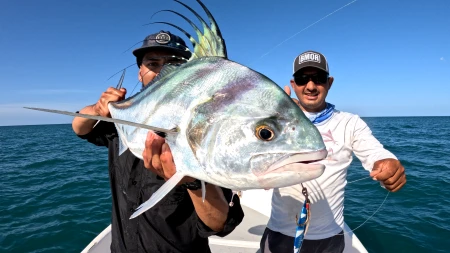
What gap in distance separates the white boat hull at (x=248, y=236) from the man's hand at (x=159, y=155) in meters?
3.38

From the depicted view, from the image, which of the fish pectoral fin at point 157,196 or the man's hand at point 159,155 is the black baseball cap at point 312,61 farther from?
the fish pectoral fin at point 157,196

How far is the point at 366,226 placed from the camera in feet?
23.9

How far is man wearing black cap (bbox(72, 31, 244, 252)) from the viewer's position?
5.70ft

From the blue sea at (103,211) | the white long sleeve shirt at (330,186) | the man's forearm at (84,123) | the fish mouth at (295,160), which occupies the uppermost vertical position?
the man's forearm at (84,123)

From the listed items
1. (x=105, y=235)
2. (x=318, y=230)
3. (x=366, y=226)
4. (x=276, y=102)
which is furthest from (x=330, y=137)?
(x=366, y=226)

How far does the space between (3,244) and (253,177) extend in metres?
8.22

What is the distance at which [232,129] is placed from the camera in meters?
1.23

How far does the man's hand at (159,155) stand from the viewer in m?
1.47

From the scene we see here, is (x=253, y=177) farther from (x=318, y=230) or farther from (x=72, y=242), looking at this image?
(x=72, y=242)

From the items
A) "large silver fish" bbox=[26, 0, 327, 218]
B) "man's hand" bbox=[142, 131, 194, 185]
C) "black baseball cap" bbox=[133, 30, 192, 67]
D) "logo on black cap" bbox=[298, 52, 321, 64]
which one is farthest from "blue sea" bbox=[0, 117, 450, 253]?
"man's hand" bbox=[142, 131, 194, 185]

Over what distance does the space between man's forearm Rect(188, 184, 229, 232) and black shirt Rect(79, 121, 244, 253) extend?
0.21 feet

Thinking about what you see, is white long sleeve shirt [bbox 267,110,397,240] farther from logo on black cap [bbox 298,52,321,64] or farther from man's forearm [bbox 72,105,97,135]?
man's forearm [bbox 72,105,97,135]

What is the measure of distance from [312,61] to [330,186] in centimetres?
143

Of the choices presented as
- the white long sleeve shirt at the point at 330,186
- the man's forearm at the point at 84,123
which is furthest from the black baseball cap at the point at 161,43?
the white long sleeve shirt at the point at 330,186
